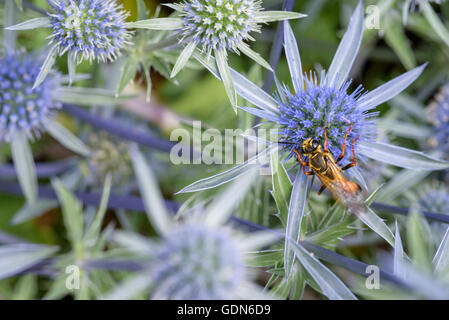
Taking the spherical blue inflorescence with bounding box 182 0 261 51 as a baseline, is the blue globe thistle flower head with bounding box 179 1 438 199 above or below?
below

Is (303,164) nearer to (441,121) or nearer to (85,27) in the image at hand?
(85,27)

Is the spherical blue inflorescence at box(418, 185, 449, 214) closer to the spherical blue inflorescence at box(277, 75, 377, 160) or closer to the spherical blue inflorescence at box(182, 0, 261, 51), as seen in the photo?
the spherical blue inflorescence at box(277, 75, 377, 160)

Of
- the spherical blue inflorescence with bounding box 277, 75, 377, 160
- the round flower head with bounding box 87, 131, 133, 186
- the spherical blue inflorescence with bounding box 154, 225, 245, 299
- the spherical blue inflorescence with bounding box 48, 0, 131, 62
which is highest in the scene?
the spherical blue inflorescence with bounding box 48, 0, 131, 62

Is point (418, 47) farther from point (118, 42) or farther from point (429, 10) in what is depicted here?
point (118, 42)

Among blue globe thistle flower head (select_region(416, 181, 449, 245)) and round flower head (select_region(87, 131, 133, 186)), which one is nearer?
blue globe thistle flower head (select_region(416, 181, 449, 245))

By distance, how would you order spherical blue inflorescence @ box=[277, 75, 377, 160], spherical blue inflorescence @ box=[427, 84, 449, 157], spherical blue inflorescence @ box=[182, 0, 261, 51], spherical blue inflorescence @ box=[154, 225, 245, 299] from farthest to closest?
spherical blue inflorescence @ box=[427, 84, 449, 157]
spherical blue inflorescence @ box=[277, 75, 377, 160]
spherical blue inflorescence @ box=[182, 0, 261, 51]
spherical blue inflorescence @ box=[154, 225, 245, 299]

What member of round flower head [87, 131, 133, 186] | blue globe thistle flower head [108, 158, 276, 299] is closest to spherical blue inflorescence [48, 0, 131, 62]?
blue globe thistle flower head [108, 158, 276, 299]

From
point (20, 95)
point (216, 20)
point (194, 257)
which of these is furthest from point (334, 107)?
point (20, 95)
